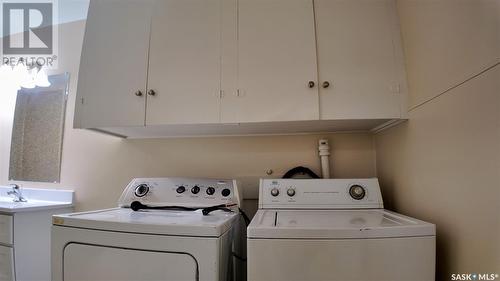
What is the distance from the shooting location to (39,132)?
6.93 feet

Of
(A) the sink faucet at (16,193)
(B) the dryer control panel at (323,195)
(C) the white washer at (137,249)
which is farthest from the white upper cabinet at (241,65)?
(A) the sink faucet at (16,193)

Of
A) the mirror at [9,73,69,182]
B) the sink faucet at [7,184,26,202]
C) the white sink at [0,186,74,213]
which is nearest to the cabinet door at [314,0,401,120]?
the white sink at [0,186,74,213]

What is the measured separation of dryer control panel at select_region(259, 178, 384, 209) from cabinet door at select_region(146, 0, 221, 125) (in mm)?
551

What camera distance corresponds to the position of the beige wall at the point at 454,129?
0.70 m

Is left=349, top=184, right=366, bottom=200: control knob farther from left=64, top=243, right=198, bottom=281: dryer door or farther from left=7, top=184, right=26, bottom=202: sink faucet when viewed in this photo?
left=7, top=184, right=26, bottom=202: sink faucet

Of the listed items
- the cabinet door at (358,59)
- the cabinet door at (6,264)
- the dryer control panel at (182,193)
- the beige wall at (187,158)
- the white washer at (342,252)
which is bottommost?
the cabinet door at (6,264)

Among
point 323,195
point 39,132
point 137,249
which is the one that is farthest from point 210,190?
point 39,132

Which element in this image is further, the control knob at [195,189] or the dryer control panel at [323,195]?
the control knob at [195,189]

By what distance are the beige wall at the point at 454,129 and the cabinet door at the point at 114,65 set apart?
1.46 meters

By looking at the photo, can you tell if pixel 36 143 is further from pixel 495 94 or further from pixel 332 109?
pixel 495 94

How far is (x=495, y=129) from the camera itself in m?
0.68

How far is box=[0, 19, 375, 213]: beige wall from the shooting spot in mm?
1601

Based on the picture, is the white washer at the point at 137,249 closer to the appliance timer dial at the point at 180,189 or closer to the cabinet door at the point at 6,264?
the appliance timer dial at the point at 180,189

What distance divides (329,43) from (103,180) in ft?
6.43
